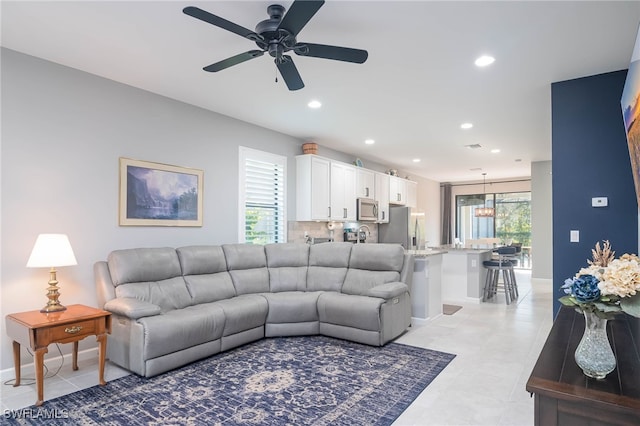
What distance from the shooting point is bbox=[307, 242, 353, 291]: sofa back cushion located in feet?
15.5

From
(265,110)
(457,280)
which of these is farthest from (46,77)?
(457,280)

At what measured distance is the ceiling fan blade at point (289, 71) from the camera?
2566 mm

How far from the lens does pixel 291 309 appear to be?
4168 millimetres

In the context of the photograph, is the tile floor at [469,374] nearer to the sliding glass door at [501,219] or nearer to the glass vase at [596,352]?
the glass vase at [596,352]

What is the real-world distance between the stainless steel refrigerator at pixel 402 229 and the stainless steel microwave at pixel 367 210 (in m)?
0.72

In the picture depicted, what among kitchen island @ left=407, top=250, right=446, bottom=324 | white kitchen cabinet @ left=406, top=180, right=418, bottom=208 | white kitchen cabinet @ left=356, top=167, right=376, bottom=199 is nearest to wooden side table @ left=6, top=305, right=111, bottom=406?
kitchen island @ left=407, top=250, right=446, bottom=324

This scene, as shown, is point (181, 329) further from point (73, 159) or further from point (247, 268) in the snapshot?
point (73, 159)

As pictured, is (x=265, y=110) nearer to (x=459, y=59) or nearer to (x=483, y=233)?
(x=459, y=59)

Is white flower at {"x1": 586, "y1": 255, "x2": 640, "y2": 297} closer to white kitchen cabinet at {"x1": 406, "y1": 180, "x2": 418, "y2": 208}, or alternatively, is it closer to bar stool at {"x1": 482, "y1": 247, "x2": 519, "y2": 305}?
bar stool at {"x1": 482, "y1": 247, "x2": 519, "y2": 305}

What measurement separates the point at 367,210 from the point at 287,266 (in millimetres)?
2754

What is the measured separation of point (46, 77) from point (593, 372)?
4.34 m

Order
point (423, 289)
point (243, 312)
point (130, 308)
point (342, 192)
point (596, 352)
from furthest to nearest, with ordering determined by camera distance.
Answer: point (342, 192) < point (423, 289) < point (243, 312) < point (130, 308) < point (596, 352)

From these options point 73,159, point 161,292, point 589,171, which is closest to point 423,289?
point 589,171

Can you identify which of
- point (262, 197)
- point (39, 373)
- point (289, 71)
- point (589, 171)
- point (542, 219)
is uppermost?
point (289, 71)
